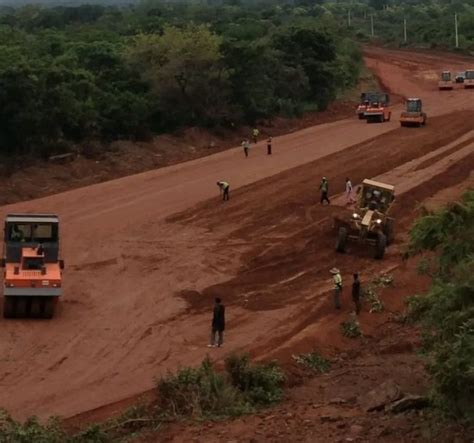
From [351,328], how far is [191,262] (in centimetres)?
819

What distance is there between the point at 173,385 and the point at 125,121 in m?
35.3

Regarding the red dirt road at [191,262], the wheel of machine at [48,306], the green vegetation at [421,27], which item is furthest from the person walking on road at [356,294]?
A: the green vegetation at [421,27]

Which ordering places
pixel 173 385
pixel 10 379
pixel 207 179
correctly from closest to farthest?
pixel 173 385
pixel 10 379
pixel 207 179

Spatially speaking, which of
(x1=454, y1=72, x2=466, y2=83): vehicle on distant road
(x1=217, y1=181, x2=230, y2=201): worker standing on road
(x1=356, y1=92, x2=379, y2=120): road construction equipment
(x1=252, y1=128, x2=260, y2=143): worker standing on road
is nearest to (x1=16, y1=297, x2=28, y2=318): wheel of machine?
(x1=217, y1=181, x2=230, y2=201): worker standing on road

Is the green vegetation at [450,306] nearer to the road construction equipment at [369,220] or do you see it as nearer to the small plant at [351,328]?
the small plant at [351,328]

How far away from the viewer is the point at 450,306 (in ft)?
50.5

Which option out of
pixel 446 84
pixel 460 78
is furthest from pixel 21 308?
pixel 460 78

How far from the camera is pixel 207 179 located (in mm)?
46562

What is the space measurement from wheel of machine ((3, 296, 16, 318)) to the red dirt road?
621mm

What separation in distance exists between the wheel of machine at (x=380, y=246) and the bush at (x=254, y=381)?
1175 centimetres

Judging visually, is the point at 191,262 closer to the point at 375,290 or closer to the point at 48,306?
the point at 375,290

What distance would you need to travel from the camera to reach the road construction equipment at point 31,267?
24.6 meters

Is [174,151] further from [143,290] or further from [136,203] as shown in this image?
[143,290]

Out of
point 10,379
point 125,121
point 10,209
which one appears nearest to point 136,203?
point 10,209
